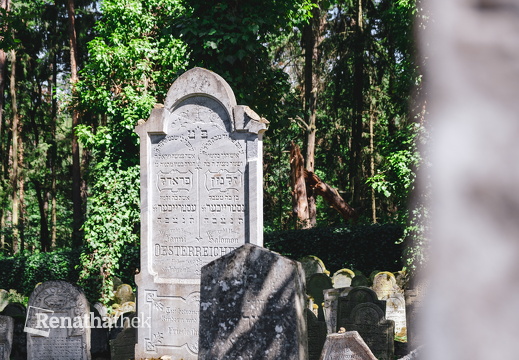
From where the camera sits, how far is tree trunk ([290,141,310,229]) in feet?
65.5

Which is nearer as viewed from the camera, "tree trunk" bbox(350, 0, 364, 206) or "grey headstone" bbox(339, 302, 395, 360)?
"grey headstone" bbox(339, 302, 395, 360)

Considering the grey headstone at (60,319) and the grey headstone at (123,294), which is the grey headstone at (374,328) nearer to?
the grey headstone at (60,319)

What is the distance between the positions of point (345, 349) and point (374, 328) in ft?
7.09

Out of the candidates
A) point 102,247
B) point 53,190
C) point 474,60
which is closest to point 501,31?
point 474,60

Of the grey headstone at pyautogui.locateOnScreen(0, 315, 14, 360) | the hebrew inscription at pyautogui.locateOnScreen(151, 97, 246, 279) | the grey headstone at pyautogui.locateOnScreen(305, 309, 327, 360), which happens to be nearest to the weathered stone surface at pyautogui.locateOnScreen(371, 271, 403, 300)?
the grey headstone at pyautogui.locateOnScreen(305, 309, 327, 360)

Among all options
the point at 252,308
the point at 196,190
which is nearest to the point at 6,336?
the point at 196,190

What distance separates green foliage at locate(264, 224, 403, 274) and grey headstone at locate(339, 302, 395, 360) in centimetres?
908

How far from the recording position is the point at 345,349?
19.2ft

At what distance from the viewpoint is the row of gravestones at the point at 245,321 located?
4.56 meters

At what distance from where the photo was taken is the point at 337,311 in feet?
28.7

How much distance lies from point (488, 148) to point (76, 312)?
812cm

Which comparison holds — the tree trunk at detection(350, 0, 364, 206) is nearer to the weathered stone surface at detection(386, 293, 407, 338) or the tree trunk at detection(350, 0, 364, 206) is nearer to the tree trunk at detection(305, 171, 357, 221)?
the tree trunk at detection(305, 171, 357, 221)

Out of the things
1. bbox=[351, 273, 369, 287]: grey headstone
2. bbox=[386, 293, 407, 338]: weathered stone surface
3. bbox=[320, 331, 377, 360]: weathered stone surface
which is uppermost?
bbox=[320, 331, 377, 360]: weathered stone surface

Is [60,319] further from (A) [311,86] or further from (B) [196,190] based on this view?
(A) [311,86]
